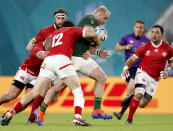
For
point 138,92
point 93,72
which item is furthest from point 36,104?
point 138,92

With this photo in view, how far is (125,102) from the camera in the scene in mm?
10898

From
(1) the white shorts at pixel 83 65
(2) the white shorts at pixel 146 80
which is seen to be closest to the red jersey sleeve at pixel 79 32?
(1) the white shorts at pixel 83 65

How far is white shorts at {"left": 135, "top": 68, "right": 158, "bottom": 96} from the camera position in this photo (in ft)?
31.5

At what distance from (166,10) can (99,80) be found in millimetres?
8783

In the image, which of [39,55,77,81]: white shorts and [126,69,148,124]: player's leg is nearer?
[39,55,77,81]: white shorts

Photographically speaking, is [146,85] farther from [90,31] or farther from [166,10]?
[166,10]

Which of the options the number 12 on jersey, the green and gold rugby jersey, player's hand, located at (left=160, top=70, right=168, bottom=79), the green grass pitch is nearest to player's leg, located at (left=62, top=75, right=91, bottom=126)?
the green grass pitch

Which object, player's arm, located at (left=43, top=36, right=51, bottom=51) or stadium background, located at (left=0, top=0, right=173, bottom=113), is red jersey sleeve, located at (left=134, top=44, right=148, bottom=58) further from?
stadium background, located at (left=0, top=0, right=173, bottom=113)

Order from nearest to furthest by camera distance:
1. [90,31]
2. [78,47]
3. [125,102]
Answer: [90,31] < [78,47] < [125,102]

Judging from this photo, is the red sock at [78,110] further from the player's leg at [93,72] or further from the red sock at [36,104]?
the red sock at [36,104]

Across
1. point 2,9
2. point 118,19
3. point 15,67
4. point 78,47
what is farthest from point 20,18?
point 78,47

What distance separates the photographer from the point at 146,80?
974 centimetres

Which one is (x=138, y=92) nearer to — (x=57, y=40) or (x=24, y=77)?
(x=24, y=77)

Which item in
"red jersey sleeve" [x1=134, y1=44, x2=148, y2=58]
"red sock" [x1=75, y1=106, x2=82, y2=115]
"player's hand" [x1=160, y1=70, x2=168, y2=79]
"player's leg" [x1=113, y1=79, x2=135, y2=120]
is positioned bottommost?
"player's leg" [x1=113, y1=79, x2=135, y2=120]
